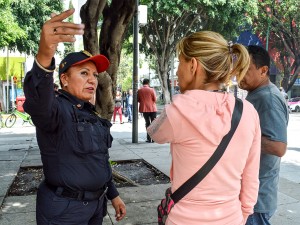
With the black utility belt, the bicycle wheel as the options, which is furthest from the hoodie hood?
the bicycle wheel

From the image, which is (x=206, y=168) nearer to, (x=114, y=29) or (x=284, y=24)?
(x=114, y=29)

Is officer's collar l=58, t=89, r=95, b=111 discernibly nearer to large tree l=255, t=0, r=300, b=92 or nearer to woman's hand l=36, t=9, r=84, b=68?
woman's hand l=36, t=9, r=84, b=68

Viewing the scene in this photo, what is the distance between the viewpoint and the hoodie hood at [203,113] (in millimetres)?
1540

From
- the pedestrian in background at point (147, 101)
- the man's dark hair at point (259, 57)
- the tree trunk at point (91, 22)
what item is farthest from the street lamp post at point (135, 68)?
the man's dark hair at point (259, 57)

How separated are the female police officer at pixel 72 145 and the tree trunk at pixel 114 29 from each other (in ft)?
11.1

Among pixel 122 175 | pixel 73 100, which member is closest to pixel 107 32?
pixel 122 175

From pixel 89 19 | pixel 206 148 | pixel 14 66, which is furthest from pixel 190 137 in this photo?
pixel 14 66

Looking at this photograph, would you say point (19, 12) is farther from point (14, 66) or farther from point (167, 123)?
point (167, 123)

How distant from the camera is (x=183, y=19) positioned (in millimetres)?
23594

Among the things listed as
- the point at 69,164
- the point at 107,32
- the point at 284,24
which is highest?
the point at 284,24

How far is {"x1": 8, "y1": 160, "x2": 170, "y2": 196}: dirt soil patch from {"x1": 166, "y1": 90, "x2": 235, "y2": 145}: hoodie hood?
169 inches

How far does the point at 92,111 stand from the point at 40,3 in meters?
22.0

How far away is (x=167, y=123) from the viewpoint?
156 centimetres

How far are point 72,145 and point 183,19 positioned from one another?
74.5 feet
